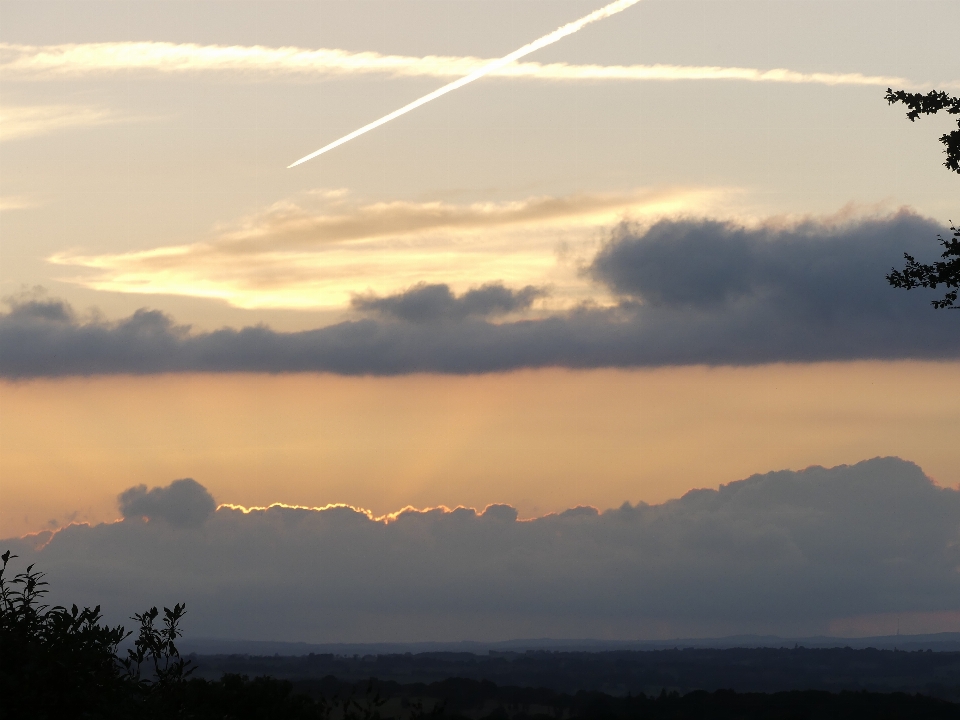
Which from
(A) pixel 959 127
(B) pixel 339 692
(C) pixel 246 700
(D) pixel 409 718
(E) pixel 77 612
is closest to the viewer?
(E) pixel 77 612

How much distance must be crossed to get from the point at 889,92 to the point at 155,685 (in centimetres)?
2682

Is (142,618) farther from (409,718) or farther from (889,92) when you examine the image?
(889,92)

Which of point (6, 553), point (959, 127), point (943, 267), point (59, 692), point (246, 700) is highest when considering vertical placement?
point (959, 127)

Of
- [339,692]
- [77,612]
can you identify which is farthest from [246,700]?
[77,612]

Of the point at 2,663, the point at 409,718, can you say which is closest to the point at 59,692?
the point at 2,663

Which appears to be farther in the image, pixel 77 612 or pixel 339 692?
pixel 339 692

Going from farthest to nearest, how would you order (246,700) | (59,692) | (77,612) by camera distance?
(246,700)
(77,612)
(59,692)

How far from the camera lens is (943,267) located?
118 ft

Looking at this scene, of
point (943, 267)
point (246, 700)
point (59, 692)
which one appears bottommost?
point (246, 700)

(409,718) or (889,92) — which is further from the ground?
(889,92)

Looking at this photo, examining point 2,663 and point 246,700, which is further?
point 246,700

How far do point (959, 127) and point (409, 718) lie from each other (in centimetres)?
2338

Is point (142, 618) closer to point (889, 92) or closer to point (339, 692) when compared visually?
point (339, 692)

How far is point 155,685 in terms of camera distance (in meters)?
22.2
